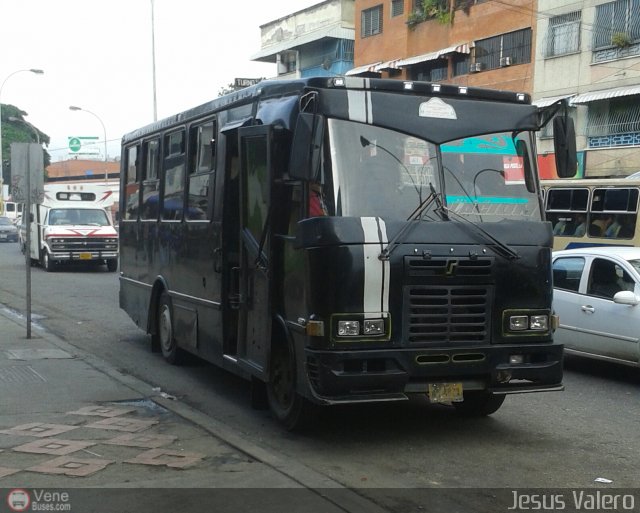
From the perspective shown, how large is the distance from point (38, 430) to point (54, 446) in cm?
58

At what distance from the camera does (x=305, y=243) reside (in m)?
6.85

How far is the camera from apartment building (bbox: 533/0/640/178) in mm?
27516

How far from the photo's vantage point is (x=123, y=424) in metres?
7.71

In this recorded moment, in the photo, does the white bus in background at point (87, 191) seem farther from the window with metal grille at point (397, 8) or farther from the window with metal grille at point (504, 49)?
the window with metal grille at point (397, 8)

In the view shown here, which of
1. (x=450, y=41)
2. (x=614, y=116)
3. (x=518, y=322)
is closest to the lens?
(x=518, y=322)

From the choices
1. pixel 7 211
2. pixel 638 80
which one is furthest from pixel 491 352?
pixel 7 211

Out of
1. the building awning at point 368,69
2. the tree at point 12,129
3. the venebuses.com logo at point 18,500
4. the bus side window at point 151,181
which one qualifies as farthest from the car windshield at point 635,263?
the tree at point 12,129

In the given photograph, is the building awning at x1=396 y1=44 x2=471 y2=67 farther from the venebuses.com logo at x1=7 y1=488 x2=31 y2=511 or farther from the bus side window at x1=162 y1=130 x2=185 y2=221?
the venebuses.com logo at x1=7 y1=488 x2=31 y2=511

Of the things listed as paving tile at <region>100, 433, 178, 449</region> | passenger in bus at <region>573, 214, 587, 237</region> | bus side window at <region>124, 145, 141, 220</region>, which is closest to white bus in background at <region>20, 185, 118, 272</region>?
passenger in bus at <region>573, 214, 587, 237</region>

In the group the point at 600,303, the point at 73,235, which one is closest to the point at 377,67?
the point at 73,235

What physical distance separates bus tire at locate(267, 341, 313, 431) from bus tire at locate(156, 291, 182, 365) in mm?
3174

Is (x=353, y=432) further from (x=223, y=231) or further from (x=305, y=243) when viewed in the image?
(x=223, y=231)

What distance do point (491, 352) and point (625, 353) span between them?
11.9 feet

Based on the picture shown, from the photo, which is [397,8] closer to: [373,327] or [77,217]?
[77,217]
